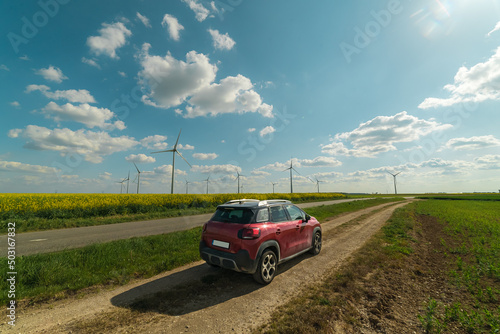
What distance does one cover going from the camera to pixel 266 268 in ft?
16.8

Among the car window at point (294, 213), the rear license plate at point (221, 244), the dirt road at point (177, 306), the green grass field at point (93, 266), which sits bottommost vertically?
the dirt road at point (177, 306)

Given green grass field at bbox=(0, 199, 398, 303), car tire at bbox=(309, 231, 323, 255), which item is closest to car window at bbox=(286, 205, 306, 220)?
car tire at bbox=(309, 231, 323, 255)

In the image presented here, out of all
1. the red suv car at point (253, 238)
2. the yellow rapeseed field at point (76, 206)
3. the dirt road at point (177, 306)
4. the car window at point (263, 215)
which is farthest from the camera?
the yellow rapeseed field at point (76, 206)

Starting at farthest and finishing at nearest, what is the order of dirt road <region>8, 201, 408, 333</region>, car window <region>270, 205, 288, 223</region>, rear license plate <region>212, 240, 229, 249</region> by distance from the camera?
car window <region>270, 205, 288, 223</region>, rear license plate <region>212, 240, 229, 249</region>, dirt road <region>8, 201, 408, 333</region>

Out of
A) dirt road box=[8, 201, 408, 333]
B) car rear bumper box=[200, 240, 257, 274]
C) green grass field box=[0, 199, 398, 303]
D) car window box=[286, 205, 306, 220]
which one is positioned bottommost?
dirt road box=[8, 201, 408, 333]

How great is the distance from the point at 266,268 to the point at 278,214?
151 cm

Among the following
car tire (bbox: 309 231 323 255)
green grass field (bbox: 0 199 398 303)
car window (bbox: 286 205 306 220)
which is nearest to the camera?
green grass field (bbox: 0 199 398 303)

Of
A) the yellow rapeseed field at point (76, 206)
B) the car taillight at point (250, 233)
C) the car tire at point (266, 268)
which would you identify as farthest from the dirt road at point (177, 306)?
the yellow rapeseed field at point (76, 206)

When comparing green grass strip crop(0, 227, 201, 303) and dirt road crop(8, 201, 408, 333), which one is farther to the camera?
green grass strip crop(0, 227, 201, 303)

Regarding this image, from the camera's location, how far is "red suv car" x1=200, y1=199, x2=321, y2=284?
4805 millimetres

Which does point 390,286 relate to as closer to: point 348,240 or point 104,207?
point 348,240

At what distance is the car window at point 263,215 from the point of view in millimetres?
5281

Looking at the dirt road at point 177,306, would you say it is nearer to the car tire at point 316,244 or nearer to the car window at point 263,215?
the car tire at point 316,244

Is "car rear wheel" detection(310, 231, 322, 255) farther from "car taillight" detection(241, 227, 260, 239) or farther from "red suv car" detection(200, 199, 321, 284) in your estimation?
"car taillight" detection(241, 227, 260, 239)
